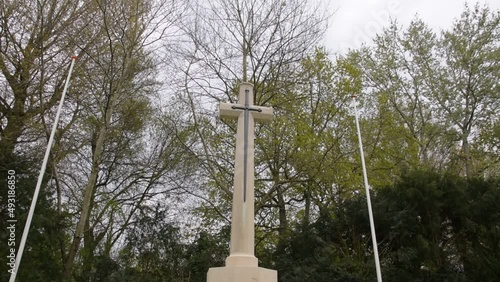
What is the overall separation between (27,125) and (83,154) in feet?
14.3

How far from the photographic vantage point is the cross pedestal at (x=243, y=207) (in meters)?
5.55

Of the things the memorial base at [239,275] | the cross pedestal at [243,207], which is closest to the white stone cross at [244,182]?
the cross pedestal at [243,207]

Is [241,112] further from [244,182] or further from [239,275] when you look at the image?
[239,275]

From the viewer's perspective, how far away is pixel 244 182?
20.9 feet

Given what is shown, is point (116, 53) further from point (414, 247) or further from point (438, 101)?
point (438, 101)

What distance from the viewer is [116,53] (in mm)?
12586

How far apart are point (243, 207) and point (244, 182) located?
0.39 m

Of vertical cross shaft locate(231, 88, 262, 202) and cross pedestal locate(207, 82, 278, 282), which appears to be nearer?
cross pedestal locate(207, 82, 278, 282)

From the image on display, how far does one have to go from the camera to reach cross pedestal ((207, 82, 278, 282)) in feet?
18.2

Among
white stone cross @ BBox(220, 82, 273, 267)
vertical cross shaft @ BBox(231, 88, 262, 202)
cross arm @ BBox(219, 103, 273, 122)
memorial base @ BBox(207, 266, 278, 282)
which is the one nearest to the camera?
memorial base @ BBox(207, 266, 278, 282)

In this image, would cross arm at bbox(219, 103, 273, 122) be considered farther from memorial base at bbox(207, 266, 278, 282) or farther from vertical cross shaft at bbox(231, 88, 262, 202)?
memorial base at bbox(207, 266, 278, 282)

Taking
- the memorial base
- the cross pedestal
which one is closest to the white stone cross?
the cross pedestal

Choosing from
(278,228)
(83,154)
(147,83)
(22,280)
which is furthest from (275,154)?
(22,280)

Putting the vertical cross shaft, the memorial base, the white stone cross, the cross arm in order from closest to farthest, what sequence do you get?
1. the memorial base
2. the white stone cross
3. the vertical cross shaft
4. the cross arm
